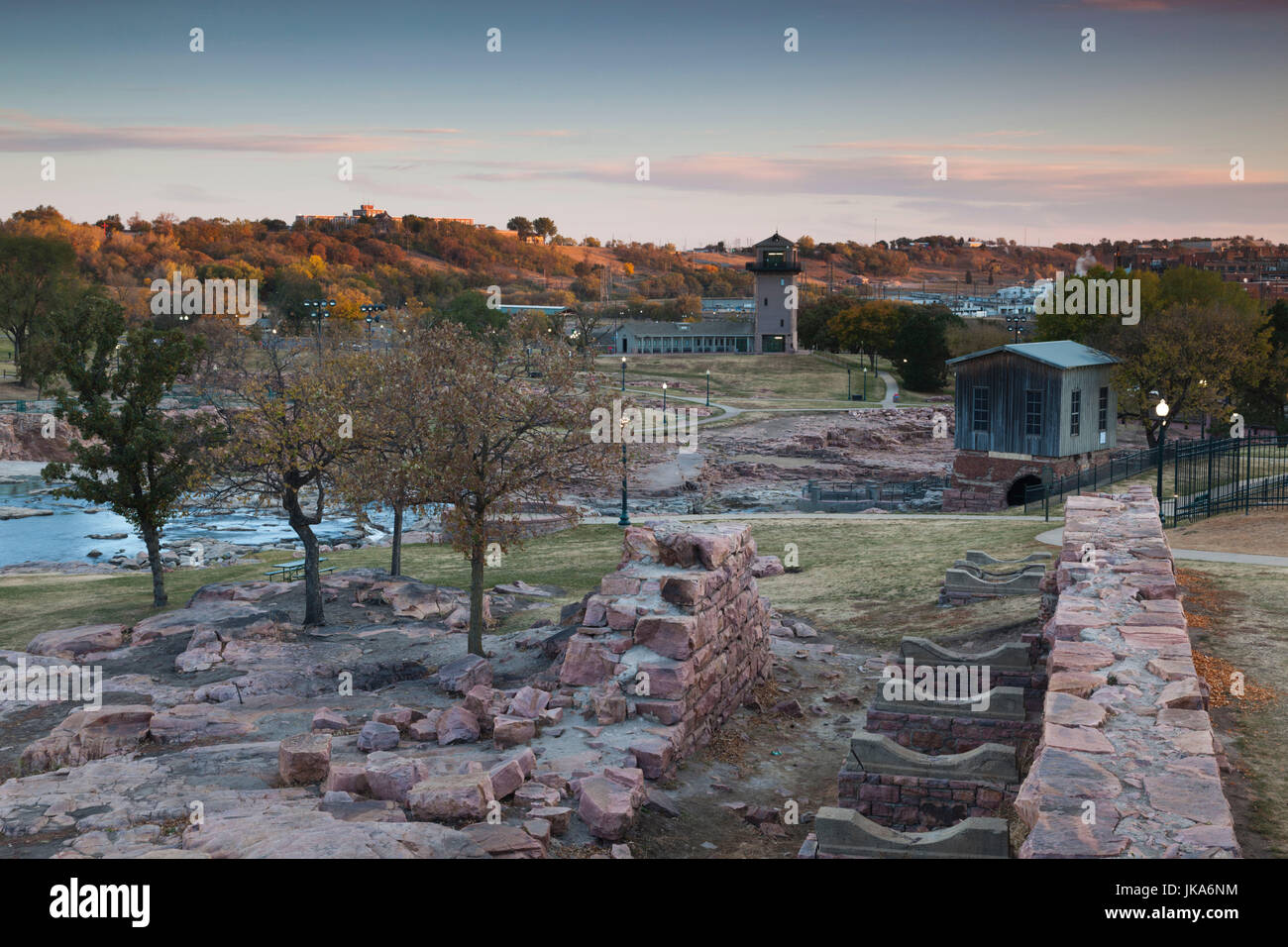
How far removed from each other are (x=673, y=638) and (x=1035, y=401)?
108 ft

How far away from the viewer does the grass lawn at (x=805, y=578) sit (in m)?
23.2

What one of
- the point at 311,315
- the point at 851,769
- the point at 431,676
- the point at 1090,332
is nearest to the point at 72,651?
the point at 431,676

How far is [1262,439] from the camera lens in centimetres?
2686

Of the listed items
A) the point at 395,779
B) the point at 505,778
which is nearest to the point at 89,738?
the point at 395,779

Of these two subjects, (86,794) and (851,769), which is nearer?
(86,794)

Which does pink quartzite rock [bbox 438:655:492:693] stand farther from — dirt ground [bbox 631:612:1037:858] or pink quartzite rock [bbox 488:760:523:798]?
pink quartzite rock [bbox 488:760:523:798]

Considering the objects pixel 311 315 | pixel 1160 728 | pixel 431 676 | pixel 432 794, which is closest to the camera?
pixel 1160 728

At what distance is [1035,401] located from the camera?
145 ft

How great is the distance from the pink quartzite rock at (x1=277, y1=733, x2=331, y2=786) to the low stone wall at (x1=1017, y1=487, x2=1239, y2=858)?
7.87 meters

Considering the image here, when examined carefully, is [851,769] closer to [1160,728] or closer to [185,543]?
[1160,728]

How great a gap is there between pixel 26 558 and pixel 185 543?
560 centimetres

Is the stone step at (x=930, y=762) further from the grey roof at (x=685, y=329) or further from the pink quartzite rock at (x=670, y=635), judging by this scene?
the grey roof at (x=685, y=329)

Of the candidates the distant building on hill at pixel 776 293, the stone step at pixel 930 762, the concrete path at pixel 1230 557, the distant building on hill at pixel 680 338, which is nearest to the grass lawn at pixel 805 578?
the concrete path at pixel 1230 557

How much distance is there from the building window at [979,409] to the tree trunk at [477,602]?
101 feet
